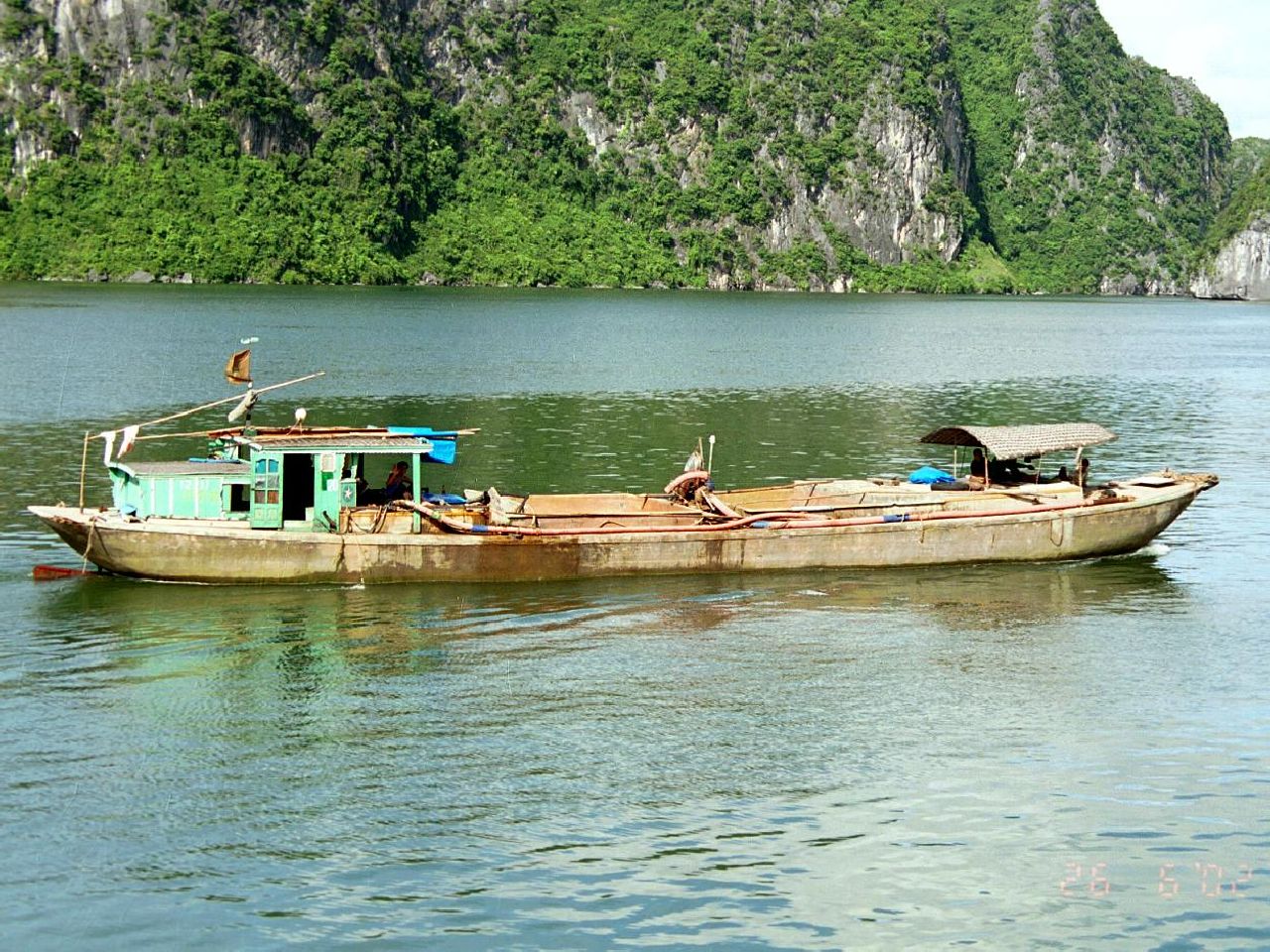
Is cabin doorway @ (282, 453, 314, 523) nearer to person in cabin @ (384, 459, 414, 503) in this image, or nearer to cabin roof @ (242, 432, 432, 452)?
cabin roof @ (242, 432, 432, 452)

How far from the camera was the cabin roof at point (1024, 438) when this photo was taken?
30234mm

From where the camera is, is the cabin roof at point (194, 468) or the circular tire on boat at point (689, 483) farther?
the circular tire on boat at point (689, 483)

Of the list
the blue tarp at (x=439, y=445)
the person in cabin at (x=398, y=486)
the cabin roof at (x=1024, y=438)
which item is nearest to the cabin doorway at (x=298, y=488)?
the person in cabin at (x=398, y=486)

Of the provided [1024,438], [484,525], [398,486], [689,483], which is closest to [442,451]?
[398,486]

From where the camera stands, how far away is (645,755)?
18.1 meters

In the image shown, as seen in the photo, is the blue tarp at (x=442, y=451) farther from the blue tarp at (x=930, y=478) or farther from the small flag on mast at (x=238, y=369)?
the blue tarp at (x=930, y=478)

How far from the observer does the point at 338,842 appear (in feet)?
51.0

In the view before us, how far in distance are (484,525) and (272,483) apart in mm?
3737

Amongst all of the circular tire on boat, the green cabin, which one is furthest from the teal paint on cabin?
the circular tire on boat

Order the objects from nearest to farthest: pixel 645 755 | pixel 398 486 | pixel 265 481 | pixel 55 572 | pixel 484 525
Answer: pixel 645 755 < pixel 265 481 < pixel 55 572 < pixel 484 525 < pixel 398 486

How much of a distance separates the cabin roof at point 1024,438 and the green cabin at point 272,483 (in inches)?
433

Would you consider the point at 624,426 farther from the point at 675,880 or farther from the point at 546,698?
the point at 675,880

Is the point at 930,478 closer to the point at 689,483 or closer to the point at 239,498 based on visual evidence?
the point at 689,483

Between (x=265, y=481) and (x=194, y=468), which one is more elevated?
(x=194, y=468)
